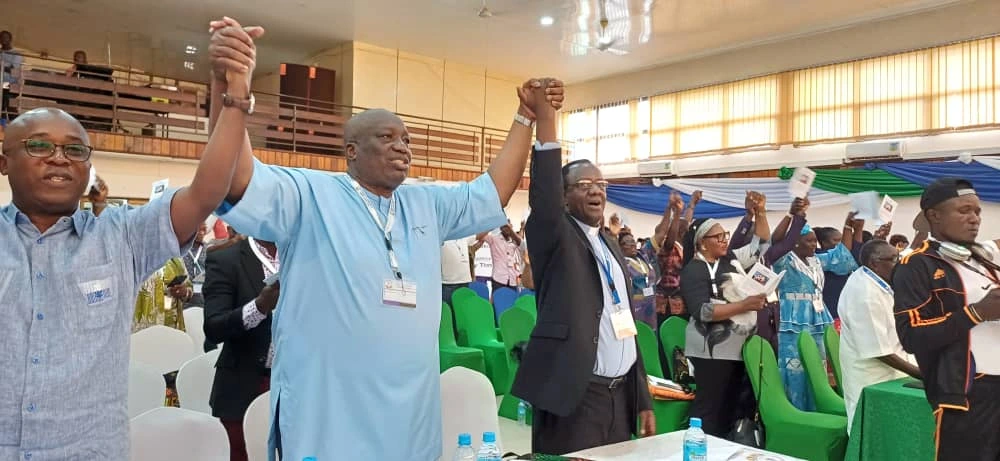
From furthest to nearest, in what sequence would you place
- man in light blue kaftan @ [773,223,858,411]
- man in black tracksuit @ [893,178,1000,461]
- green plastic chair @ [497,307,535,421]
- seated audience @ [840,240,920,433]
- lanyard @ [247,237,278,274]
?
green plastic chair @ [497,307,535,421] < man in light blue kaftan @ [773,223,858,411] < seated audience @ [840,240,920,433] < man in black tracksuit @ [893,178,1000,461] < lanyard @ [247,237,278,274]

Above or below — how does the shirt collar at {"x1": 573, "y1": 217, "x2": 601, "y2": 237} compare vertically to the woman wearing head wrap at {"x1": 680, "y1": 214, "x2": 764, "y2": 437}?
above

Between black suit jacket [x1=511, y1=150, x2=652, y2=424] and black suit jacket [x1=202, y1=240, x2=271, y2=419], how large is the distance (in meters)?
0.94

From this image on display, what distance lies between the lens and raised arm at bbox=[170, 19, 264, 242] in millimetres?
1360

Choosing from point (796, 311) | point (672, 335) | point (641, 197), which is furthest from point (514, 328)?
point (641, 197)

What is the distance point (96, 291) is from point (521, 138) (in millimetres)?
1187

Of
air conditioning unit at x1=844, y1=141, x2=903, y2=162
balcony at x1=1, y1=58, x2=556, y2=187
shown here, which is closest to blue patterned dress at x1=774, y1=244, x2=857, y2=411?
balcony at x1=1, y1=58, x2=556, y2=187

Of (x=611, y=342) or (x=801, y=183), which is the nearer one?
(x=611, y=342)

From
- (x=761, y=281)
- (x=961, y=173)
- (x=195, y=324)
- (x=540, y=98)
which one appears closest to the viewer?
(x=540, y=98)

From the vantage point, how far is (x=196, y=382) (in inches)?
119

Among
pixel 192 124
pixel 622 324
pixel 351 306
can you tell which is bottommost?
pixel 622 324

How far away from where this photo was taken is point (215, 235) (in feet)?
28.8

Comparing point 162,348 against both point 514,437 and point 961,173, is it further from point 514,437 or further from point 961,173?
point 961,173

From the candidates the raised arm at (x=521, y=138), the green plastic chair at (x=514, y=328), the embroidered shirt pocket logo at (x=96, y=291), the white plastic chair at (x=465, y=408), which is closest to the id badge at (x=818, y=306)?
the green plastic chair at (x=514, y=328)

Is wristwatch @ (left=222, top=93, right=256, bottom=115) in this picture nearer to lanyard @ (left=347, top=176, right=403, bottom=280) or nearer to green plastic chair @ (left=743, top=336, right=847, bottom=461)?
lanyard @ (left=347, top=176, right=403, bottom=280)
